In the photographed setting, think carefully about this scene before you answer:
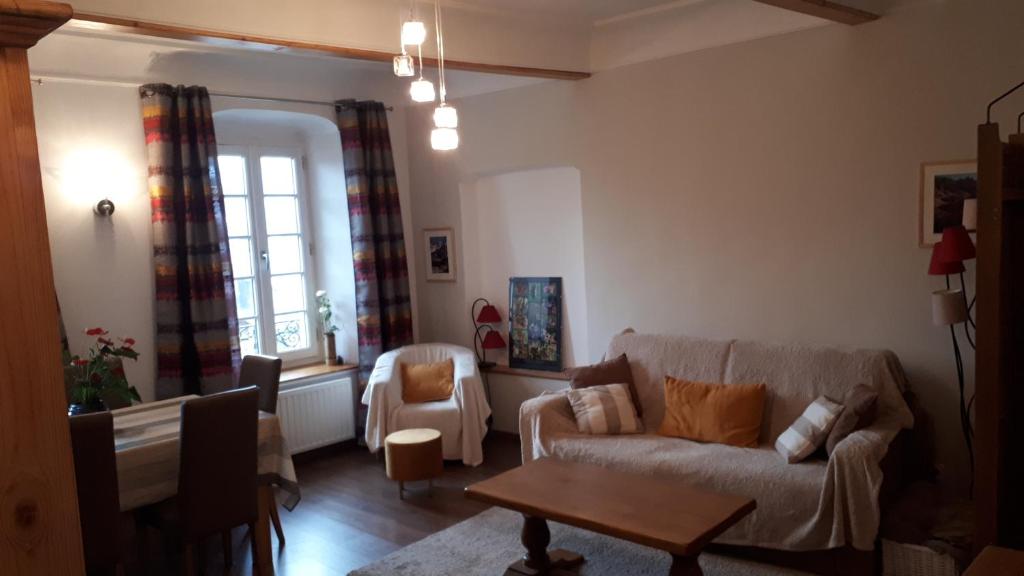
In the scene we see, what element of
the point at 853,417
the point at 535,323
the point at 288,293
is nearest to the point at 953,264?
the point at 853,417

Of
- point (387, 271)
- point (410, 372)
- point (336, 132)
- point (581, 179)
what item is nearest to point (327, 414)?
point (410, 372)

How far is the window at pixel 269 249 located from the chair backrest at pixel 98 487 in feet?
8.18

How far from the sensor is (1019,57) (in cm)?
346

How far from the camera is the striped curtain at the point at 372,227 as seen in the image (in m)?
5.49

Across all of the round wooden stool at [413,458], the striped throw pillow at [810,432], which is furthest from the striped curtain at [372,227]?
the striped throw pillow at [810,432]

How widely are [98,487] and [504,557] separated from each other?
1822 millimetres

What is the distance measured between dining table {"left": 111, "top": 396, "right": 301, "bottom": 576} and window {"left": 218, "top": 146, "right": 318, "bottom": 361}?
4.91 feet

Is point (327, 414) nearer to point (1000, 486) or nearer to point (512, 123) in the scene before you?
point (512, 123)

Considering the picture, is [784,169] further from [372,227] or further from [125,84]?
[125,84]

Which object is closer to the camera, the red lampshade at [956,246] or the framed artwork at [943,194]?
the red lampshade at [956,246]

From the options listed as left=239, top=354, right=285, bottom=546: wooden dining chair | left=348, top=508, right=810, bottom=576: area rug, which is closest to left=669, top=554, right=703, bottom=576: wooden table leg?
left=348, top=508, right=810, bottom=576: area rug

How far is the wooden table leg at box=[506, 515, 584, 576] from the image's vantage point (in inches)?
133

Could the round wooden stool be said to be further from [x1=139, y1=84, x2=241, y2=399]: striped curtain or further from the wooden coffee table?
[x1=139, y1=84, x2=241, y2=399]: striped curtain

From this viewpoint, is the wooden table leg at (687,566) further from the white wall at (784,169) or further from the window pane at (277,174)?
the window pane at (277,174)
